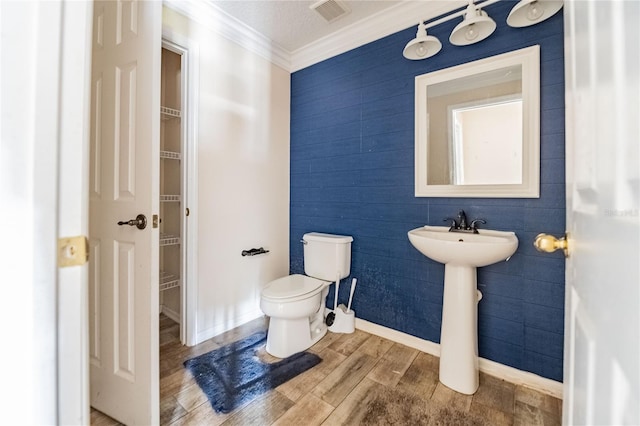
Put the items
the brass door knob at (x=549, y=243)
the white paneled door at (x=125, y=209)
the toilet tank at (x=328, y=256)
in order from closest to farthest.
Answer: the brass door knob at (x=549, y=243) < the white paneled door at (x=125, y=209) < the toilet tank at (x=328, y=256)

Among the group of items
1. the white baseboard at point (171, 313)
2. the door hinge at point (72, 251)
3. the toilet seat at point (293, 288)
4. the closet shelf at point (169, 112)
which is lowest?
the white baseboard at point (171, 313)

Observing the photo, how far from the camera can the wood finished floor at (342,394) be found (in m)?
1.33

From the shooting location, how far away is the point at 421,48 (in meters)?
1.78

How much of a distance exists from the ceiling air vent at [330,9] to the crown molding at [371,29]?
0.17 metres

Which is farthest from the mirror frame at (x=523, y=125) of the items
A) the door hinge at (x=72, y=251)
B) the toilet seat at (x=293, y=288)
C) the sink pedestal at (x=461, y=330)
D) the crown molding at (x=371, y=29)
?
the door hinge at (x=72, y=251)

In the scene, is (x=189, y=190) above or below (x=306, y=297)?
above

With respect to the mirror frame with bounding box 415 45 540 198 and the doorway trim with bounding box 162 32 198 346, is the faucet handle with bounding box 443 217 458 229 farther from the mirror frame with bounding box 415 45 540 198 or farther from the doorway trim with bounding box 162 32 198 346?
the doorway trim with bounding box 162 32 198 346

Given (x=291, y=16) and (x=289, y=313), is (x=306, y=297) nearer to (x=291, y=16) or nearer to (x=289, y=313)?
(x=289, y=313)

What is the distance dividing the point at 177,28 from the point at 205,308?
1.98 m

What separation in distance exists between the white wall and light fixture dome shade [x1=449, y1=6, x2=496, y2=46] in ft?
5.07

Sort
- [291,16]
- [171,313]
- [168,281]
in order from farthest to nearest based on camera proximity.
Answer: [171,313] < [168,281] < [291,16]

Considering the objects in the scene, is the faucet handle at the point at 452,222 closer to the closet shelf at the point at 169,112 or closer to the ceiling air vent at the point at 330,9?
the ceiling air vent at the point at 330,9

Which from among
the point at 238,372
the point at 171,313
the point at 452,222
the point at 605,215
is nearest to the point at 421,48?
the point at 452,222

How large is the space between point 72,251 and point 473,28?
81.9 inches
